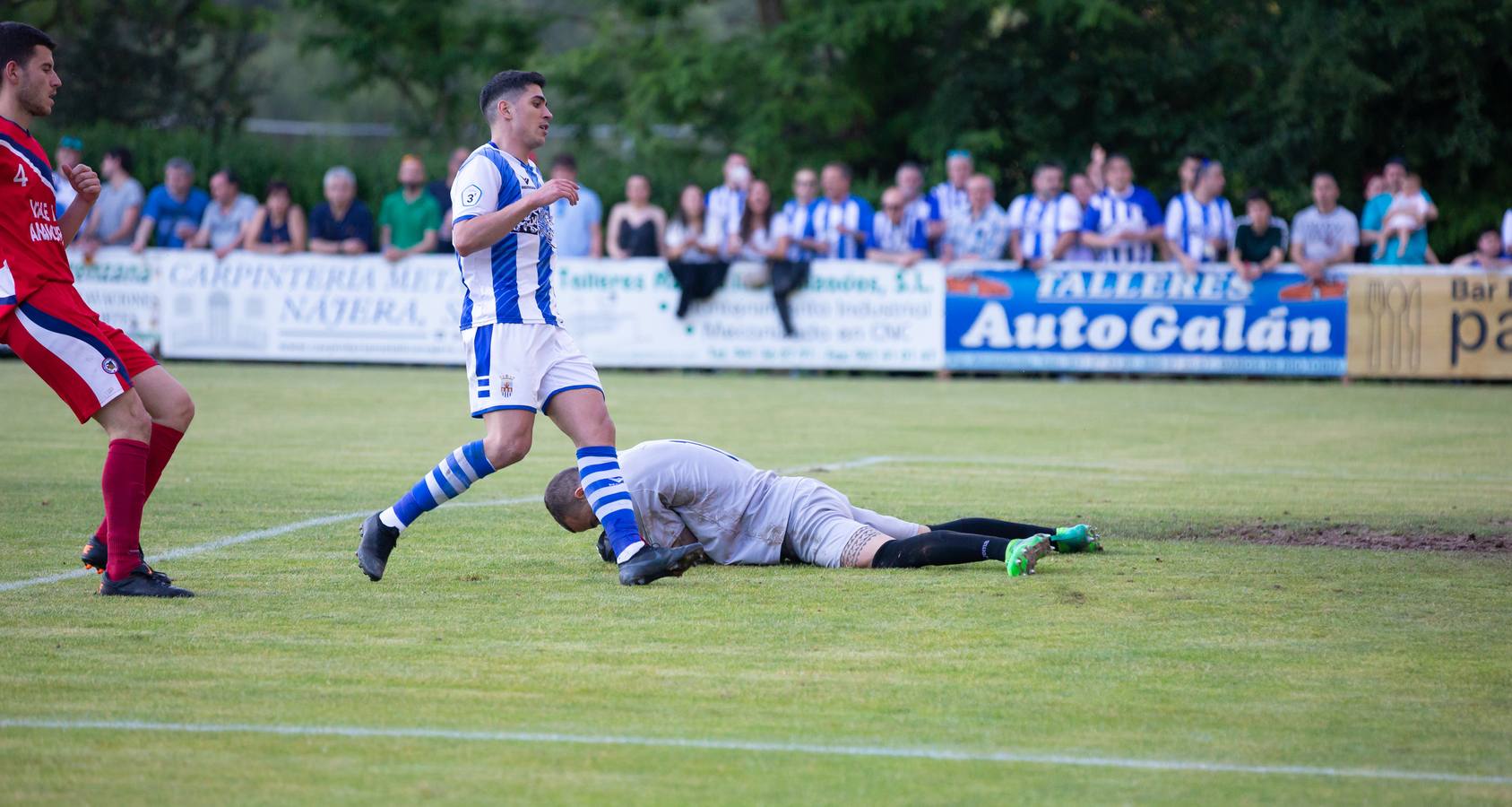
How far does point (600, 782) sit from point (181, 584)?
130 inches

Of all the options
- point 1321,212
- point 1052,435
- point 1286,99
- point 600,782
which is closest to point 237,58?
point 1286,99

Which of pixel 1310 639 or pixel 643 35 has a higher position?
pixel 643 35

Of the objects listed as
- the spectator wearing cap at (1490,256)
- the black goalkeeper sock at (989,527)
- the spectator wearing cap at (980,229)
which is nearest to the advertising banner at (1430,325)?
the spectator wearing cap at (1490,256)

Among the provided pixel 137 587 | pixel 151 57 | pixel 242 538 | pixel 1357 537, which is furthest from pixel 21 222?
pixel 151 57

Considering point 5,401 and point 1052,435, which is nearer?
point 1052,435

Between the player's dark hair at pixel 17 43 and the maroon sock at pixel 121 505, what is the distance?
1483 millimetres

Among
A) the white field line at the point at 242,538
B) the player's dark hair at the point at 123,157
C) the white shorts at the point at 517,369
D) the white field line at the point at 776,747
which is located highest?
the player's dark hair at the point at 123,157

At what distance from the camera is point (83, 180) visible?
6.81 m

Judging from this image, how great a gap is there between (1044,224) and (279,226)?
9309 millimetres

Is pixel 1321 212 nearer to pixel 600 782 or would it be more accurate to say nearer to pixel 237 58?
pixel 600 782

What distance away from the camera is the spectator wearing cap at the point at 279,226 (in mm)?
21547

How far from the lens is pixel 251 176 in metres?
27.6

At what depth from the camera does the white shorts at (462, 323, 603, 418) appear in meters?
7.01

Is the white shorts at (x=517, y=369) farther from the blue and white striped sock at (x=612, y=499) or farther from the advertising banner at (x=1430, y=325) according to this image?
the advertising banner at (x=1430, y=325)
